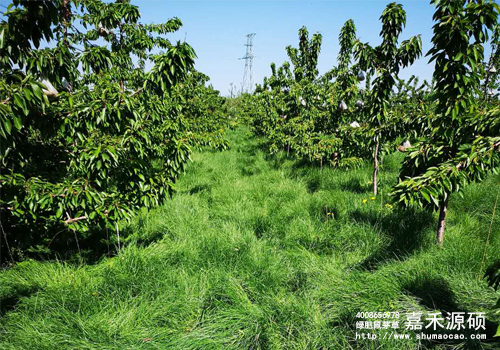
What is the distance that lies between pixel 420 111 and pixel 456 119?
2.54 feet

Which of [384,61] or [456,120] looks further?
[384,61]

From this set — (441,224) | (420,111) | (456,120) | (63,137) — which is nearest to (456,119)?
(456,120)

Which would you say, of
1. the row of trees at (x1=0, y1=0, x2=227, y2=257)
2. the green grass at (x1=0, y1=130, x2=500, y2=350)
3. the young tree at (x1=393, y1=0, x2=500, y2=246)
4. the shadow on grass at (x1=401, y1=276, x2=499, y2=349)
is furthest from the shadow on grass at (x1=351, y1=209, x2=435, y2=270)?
the row of trees at (x1=0, y1=0, x2=227, y2=257)

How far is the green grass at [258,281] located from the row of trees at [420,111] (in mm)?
705

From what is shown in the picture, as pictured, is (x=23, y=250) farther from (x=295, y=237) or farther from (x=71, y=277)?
(x=295, y=237)

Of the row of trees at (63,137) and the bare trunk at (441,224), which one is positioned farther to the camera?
the bare trunk at (441,224)

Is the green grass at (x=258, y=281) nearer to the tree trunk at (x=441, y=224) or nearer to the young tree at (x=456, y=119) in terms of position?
the tree trunk at (x=441, y=224)

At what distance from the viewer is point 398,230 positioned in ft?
11.1

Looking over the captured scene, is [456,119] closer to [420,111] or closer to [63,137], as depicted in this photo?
[420,111]

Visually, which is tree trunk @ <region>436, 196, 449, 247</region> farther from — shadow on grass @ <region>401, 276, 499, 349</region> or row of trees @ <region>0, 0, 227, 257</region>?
row of trees @ <region>0, 0, 227, 257</region>

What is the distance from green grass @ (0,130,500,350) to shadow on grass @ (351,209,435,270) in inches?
0.6

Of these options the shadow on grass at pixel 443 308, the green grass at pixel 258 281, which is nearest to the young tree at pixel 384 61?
the green grass at pixel 258 281

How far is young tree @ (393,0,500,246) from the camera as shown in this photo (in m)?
2.03

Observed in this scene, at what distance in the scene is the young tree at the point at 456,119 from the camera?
2031 millimetres
